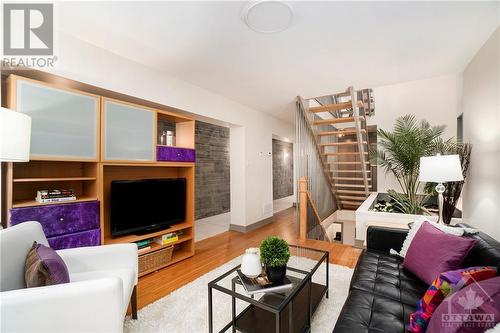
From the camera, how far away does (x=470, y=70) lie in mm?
2715

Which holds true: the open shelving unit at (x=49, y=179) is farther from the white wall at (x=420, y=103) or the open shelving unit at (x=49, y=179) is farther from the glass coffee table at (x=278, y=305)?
the white wall at (x=420, y=103)

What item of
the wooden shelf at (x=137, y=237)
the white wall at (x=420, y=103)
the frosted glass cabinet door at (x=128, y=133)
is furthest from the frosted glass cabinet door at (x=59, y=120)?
the white wall at (x=420, y=103)

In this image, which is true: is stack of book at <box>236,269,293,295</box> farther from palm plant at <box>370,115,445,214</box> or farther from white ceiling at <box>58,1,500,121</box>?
palm plant at <box>370,115,445,214</box>

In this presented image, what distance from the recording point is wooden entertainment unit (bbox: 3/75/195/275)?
1856 mm

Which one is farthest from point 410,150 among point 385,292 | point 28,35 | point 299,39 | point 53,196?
point 28,35

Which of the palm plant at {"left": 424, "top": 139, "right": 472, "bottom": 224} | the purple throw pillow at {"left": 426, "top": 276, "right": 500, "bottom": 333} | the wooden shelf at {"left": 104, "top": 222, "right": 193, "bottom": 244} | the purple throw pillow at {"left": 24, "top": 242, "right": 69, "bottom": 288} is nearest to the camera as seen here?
the purple throw pillow at {"left": 426, "top": 276, "right": 500, "bottom": 333}

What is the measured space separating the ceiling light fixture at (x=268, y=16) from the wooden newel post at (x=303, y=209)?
2547 mm

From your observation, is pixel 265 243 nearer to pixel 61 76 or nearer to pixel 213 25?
pixel 213 25

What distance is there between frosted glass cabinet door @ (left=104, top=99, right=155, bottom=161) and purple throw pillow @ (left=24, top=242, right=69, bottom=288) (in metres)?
1.26

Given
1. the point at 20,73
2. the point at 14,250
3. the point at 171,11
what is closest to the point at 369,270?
the point at 14,250

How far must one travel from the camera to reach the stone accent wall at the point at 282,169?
7.01 meters

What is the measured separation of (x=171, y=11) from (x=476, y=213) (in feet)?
11.8

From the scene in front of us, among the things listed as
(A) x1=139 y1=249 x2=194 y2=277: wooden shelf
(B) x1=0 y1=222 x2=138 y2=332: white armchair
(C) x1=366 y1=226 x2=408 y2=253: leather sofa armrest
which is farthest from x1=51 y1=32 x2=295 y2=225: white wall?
(C) x1=366 y1=226 x2=408 y2=253: leather sofa armrest

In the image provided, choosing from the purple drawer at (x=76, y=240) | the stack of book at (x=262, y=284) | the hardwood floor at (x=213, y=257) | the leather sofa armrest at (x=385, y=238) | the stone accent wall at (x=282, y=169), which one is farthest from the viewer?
the stone accent wall at (x=282, y=169)
